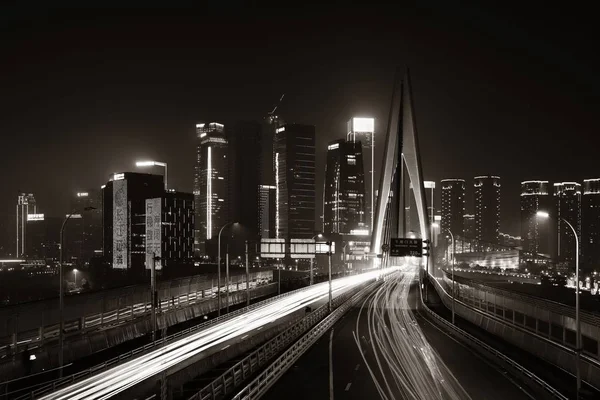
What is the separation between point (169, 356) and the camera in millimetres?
29500

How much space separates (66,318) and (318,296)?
38.7 m

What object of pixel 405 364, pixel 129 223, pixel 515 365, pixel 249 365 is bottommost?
pixel 405 364

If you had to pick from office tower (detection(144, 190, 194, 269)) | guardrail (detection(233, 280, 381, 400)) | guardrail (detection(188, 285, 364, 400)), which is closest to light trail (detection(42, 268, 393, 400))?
guardrail (detection(188, 285, 364, 400))

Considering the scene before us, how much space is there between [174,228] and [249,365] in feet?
482

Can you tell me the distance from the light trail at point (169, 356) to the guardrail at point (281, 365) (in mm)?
3977

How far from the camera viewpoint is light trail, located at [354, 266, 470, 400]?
984 inches

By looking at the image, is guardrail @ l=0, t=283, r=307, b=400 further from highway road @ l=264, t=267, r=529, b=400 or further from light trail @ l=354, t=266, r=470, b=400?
light trail @ l=354, t=266, r=470, b=400

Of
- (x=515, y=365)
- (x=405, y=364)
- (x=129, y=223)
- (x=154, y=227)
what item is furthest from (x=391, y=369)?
(x=129, y=223)

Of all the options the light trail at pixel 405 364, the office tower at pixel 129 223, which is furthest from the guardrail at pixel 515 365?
the office tower at pixel 129 223

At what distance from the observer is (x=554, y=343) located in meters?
32.4

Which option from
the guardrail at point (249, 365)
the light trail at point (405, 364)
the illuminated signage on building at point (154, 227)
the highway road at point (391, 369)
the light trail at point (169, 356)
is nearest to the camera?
the light trail at point (169, 356)

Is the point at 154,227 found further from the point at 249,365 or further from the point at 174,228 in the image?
the point at 249,365

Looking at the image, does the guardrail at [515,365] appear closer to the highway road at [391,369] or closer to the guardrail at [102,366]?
the highway road at [391,369]

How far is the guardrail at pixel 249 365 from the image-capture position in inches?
862
